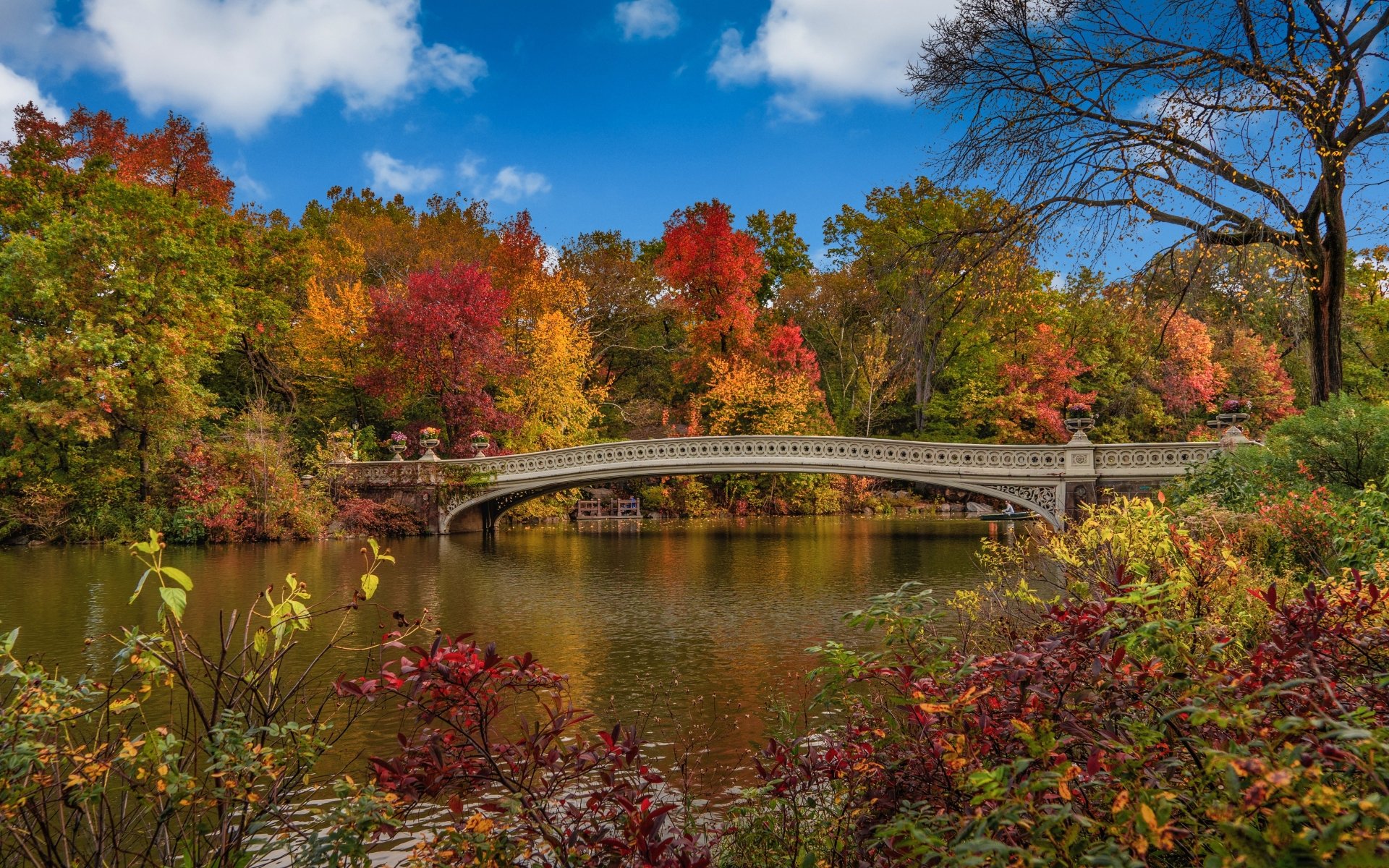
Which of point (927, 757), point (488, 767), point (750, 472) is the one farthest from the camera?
point (750, 472)

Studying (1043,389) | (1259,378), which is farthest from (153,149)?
(1259,378)

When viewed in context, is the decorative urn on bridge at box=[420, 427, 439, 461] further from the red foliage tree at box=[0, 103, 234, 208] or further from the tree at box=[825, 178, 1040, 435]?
the tree at box=[825, 178, 1040, 435]

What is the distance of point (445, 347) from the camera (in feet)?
81.8

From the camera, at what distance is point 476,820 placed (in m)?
2.42

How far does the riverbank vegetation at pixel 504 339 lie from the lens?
57.9 feet

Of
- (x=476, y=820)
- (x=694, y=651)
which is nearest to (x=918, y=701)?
(x=476, y=820)

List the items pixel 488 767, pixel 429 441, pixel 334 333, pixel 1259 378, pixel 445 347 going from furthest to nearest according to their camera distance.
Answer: pixel 1259 378
pixel 334 333
pixel 445 347
pixel 429 441
pixel 488 767

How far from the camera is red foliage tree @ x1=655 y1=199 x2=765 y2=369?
3002 cm

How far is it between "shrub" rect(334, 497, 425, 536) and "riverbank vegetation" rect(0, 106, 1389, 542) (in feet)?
0.64

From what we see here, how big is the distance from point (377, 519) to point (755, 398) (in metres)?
13.4

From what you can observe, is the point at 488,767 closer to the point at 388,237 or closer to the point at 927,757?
the point at 927,757

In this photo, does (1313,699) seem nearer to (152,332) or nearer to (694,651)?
(694,651)

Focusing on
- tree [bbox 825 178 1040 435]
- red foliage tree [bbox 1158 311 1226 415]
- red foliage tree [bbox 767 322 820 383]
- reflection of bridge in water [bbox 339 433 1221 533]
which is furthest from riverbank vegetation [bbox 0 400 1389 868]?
red foliage tree [bbox 767 322 820 383]

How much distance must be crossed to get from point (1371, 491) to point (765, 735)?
173 inches
